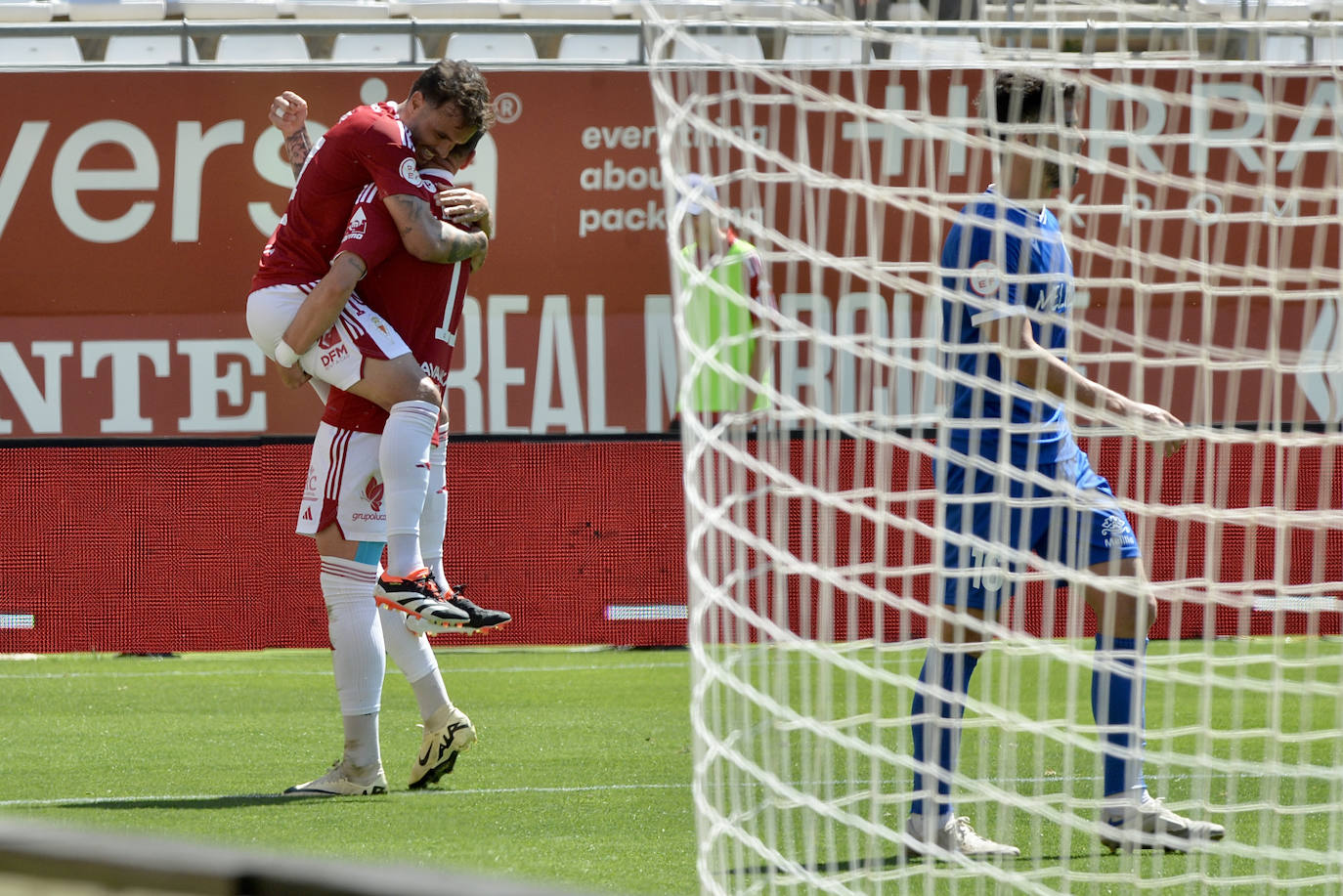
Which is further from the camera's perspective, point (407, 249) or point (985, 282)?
point (407, 249)

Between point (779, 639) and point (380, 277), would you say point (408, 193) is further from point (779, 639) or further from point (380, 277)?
point (779, 639)

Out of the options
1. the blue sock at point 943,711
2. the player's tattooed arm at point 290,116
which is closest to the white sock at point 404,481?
the player's tattooed arm at point 290,116

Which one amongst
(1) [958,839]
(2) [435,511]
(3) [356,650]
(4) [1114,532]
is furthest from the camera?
(2) [435,511]

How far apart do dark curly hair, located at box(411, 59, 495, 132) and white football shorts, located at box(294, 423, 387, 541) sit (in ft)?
2.94

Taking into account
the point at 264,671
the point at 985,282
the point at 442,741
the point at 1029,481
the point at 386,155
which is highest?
the point at 386,155

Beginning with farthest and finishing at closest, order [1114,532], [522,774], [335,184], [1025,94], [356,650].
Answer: [522,774], [335,184], [356,650], [1114,532], [1025,94]

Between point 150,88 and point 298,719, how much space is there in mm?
3554

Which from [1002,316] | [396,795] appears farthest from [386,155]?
[1002,316]

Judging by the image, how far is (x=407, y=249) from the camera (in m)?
4.65

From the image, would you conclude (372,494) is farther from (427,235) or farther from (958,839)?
(958,839)

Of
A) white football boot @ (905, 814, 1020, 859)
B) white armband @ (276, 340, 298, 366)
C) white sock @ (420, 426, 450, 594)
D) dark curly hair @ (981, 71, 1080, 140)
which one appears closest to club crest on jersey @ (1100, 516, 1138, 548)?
white football boot @ (905, 814, 1020, 859)

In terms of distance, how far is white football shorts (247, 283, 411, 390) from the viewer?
15.0 feet

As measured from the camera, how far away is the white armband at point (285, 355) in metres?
4.66

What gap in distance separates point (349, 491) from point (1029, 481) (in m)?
2.01
